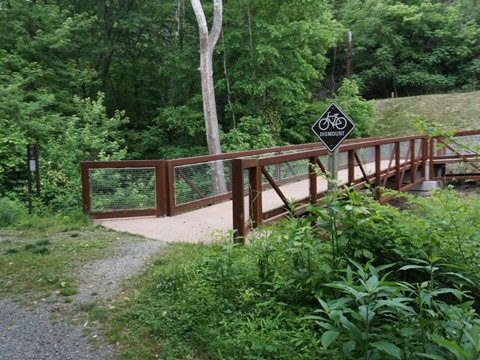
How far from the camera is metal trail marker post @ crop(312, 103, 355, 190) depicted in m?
5.73

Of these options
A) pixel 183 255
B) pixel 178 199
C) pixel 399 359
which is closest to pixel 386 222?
pixel 399 359

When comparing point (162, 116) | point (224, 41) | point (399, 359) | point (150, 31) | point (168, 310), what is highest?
point (150, 31)

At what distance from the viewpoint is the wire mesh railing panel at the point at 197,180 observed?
26.0 ft

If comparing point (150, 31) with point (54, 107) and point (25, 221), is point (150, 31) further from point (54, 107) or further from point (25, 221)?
point (25, 221)

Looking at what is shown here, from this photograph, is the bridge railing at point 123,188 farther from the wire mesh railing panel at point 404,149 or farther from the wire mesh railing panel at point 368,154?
the wire mesh railing panel at point 404,149

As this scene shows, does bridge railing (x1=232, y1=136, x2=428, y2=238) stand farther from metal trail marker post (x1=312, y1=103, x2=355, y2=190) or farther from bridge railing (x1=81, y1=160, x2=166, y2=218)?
bridge railing (x1=81, y1=160, x2=166, y2=218)

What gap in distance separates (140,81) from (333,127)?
1734 centimetres

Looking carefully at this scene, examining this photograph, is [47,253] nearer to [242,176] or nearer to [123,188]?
[123,188]

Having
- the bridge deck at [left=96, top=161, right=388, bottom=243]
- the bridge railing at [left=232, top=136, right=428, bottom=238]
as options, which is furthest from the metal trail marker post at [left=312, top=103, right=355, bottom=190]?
the bridge deck at [left=96, top=161, right=388, bottom=243]

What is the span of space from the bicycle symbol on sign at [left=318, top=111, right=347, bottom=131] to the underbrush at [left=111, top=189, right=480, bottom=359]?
1964mm

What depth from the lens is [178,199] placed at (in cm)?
800

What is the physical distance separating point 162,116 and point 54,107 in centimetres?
428

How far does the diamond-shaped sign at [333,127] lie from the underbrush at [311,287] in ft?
6.13

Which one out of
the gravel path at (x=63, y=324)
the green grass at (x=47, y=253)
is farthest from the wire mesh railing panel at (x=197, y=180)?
the gravel path at (x=63, y=324)
